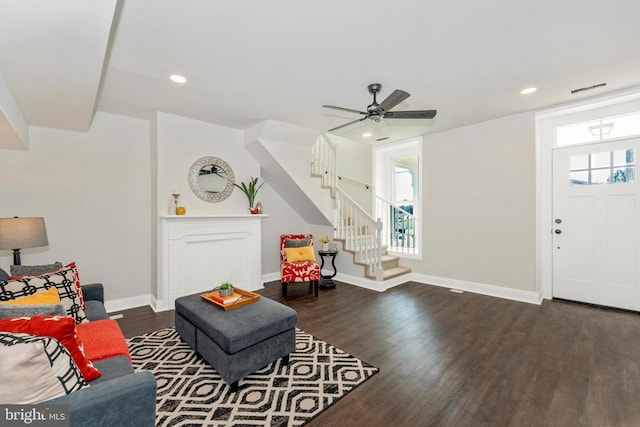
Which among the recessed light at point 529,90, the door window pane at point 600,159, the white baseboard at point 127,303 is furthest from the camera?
the white baseboard at point 127,303

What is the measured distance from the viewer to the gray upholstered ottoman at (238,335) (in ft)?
6.97

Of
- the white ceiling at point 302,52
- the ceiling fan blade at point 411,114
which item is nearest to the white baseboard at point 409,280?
the white ceiling at point 302,52

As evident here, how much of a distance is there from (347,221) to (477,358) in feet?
10.8

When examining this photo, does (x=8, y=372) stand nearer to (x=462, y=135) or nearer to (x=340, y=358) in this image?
(x=340, y=358)

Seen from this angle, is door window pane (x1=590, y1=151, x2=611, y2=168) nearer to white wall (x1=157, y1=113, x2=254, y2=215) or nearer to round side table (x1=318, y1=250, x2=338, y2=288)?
round side table (x1=318, y1=250, x2=338, y2=288)

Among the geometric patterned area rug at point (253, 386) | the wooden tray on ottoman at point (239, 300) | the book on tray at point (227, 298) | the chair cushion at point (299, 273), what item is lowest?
the geometric patterned area rug at point (253, 386)

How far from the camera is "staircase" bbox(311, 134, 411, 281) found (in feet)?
17.1

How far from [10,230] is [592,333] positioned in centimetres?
599

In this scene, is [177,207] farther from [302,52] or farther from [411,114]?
[411,114]

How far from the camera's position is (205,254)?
429 centimetres

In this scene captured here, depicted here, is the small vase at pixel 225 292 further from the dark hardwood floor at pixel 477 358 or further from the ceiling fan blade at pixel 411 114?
the ceiling fan blade at pixel 411 114

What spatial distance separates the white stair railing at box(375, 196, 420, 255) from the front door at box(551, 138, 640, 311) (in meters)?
2.21

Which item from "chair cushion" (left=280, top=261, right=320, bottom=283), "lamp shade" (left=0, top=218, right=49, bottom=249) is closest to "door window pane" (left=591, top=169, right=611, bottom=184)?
"chair cushion" (left=280, top=261, right=320, bottom=283)

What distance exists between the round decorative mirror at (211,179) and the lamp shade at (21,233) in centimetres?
179
